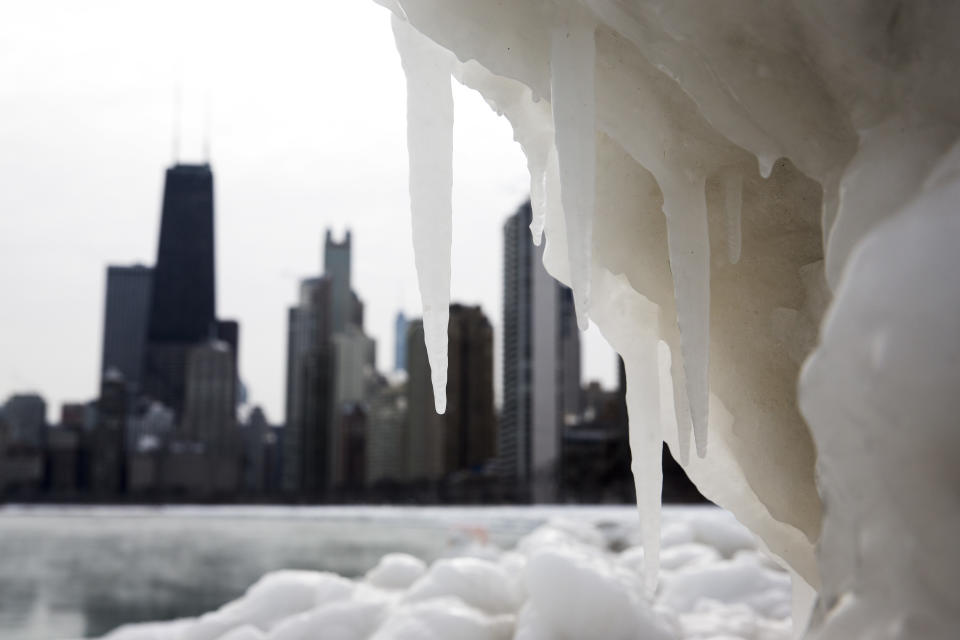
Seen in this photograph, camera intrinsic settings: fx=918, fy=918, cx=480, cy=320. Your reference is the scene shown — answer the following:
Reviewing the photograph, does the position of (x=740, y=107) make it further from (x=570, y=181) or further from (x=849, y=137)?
(x=570, y=181)

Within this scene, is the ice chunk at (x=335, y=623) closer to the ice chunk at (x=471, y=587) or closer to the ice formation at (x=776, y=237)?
the ice chunk at (x=471, y=587)

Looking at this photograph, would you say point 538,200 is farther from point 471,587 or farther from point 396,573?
point 396,573

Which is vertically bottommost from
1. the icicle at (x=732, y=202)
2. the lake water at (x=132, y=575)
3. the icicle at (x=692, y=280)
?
the lake water at (x=132, y=575)

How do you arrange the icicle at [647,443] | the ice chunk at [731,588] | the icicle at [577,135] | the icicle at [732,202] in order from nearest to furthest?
the icicle at [577,135] → the icicle at [732,202] → the icicle at [647,443] → the ice chunk at [731,588]

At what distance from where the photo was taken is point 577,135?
2.89m

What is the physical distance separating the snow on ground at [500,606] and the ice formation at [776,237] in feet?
4.03

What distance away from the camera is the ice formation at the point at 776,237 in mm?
1939

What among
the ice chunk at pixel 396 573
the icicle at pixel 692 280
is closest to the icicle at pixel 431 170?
the icicle at pixel 692 280

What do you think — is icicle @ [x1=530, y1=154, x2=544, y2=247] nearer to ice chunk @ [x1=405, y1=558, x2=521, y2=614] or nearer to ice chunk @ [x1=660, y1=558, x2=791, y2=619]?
ice chunk @ [x1=405, y1=558, x2=521, y2=614]

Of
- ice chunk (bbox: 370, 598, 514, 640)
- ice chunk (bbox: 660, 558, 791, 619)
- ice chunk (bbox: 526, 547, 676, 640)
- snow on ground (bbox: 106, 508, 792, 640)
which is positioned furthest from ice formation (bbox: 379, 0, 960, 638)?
ice chunk (bbox: 660, 558, 791, 619)

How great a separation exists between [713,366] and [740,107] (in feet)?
5.03

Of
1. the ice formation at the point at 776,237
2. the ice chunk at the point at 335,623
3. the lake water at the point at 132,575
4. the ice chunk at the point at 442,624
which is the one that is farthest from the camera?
the lake water at the point at 132,575

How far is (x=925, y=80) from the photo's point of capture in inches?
97.6

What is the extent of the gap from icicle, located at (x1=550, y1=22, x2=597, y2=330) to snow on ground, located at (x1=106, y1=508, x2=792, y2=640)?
2279 mm
